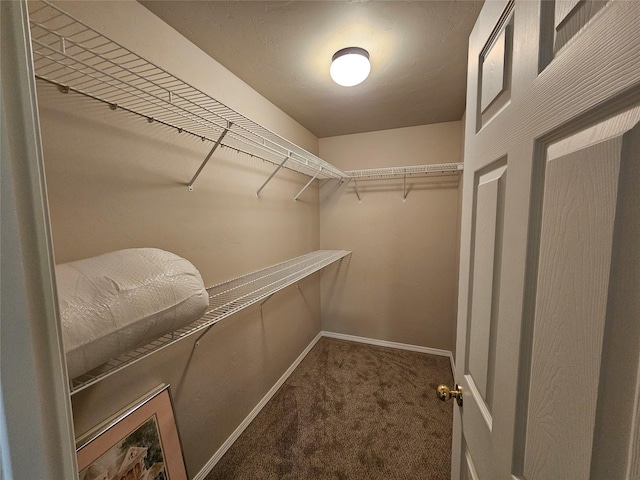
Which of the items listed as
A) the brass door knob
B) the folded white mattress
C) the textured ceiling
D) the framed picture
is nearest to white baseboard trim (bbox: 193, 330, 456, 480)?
the framed picture

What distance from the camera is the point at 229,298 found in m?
1.25

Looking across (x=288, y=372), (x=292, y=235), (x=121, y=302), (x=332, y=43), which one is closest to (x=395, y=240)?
(x=292, y=235)

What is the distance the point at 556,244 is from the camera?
390 millimetres

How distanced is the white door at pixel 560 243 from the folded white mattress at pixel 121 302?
0.86 metres

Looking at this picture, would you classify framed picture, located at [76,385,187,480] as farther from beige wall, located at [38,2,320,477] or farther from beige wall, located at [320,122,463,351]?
beige wall, located at [320,122,463,351]

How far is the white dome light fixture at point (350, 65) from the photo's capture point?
4.11 feet

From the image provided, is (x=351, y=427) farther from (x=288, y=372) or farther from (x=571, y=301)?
(x=571, y=301)

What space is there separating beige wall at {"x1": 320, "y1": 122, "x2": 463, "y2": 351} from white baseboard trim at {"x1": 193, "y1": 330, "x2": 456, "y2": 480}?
53mm

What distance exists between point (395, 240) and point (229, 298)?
1797mm

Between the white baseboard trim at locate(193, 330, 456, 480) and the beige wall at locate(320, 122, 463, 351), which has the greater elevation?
the beige wall at locate(320, 122, 463, 351)

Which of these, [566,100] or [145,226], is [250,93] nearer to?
[145,226]

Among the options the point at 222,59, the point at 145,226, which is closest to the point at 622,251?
the point at 145,226

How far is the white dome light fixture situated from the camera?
4.11 feet

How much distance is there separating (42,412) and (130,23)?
4.36ft
